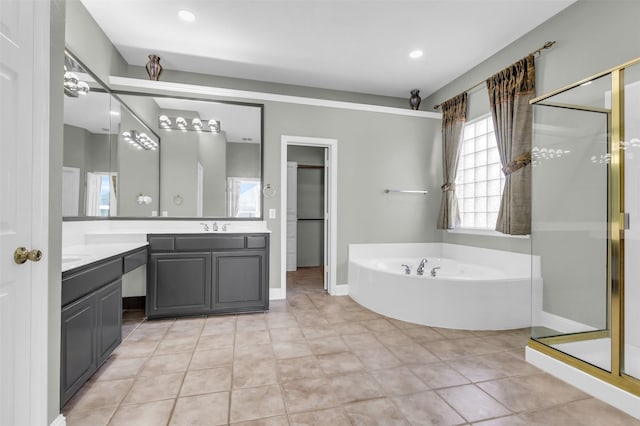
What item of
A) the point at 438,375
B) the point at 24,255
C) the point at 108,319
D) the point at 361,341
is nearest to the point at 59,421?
the point at 108,319

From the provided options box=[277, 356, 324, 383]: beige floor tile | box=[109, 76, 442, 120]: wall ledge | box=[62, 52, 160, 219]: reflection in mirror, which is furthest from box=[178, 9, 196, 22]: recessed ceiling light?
box=[277, 356, 324, 383]: beige floor tile

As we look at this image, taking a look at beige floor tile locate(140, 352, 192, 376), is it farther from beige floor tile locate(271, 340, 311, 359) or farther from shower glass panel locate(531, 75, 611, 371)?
shower glass panel locate(531, 75, 611, 371)

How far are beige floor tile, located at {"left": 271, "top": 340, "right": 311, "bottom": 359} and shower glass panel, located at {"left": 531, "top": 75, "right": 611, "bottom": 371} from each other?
5.72 feet

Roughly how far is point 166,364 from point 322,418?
1.24m

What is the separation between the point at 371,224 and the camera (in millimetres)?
4148

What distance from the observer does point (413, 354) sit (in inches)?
91.4

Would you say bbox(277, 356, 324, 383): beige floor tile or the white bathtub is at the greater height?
the white bathtub

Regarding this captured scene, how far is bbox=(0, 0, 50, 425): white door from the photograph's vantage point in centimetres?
110

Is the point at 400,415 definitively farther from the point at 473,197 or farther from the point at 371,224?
the point at 473,197

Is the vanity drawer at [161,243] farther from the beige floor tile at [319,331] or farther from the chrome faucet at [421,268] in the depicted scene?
the chrome faucet at [421,268]

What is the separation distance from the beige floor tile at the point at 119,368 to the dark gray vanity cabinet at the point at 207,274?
0.82 m

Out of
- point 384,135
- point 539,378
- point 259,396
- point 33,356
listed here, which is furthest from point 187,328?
point 384,135

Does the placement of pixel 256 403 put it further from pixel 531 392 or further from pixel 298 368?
pixel 531 392

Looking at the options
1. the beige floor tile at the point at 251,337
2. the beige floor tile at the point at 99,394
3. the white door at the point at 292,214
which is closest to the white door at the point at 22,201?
the beige floor tile at the point at 99,394
